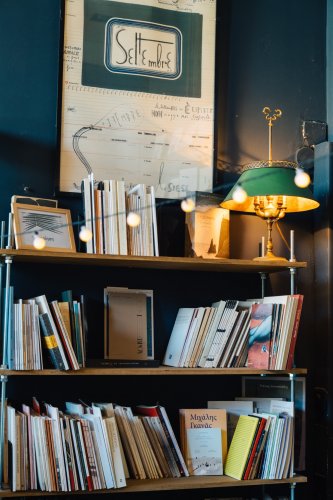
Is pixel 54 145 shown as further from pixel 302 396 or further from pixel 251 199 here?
pixel 302 396

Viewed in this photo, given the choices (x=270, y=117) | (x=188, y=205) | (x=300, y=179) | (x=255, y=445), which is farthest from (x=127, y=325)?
(x=270, y=117)

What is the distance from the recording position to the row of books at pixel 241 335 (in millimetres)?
2883

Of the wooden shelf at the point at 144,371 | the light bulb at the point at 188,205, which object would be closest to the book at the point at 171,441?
the wooden shelf at the point at 144,371

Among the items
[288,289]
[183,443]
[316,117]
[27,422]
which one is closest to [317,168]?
[316,117]

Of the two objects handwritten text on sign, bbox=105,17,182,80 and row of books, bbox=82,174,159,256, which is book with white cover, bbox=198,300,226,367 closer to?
row of books, bbox=82,174,159,256

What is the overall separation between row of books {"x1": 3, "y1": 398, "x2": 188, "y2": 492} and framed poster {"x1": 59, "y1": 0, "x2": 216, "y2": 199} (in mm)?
962

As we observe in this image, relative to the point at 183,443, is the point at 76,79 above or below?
above

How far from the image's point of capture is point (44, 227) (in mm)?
2807

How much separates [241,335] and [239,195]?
→ 1.89ft

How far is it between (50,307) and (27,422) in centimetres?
42

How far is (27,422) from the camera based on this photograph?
2.61 meters

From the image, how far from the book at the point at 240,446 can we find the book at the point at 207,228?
2.28ft

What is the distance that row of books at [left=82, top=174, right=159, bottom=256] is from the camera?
2.83m

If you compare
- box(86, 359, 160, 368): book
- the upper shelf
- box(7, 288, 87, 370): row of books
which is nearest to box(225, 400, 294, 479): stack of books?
box(86, 359, 160, 368): book
